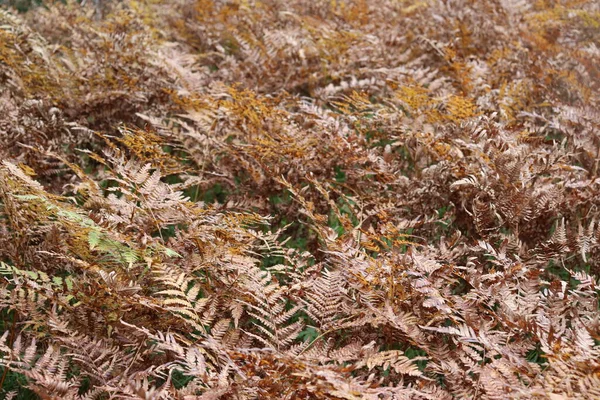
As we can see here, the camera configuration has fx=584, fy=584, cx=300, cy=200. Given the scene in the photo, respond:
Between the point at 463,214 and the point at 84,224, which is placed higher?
the point at 84,224

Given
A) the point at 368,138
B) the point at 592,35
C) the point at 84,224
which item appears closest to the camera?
the point at 84,224

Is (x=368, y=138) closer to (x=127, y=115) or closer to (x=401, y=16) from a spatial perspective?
(x=127, y=115)

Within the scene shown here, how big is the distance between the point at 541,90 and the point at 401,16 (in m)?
1.85

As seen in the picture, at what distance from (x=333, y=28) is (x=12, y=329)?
3.31 meters

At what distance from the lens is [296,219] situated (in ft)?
10.1

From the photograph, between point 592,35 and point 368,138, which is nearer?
point 368,138

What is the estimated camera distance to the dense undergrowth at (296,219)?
204 cm

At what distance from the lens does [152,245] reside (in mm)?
2316

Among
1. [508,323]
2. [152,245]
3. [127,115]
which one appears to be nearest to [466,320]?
[508,323]

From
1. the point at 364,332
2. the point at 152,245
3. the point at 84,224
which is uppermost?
the point at 84,224

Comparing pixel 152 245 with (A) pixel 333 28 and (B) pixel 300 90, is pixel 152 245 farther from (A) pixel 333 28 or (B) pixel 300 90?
(A) pixel 333 28

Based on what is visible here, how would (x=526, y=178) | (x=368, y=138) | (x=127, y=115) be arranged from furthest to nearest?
(x=368, y=138)
(x=127, y=115)
(x=526, y=178)

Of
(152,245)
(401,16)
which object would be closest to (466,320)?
(152,245)

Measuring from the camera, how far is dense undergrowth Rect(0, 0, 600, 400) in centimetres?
204
